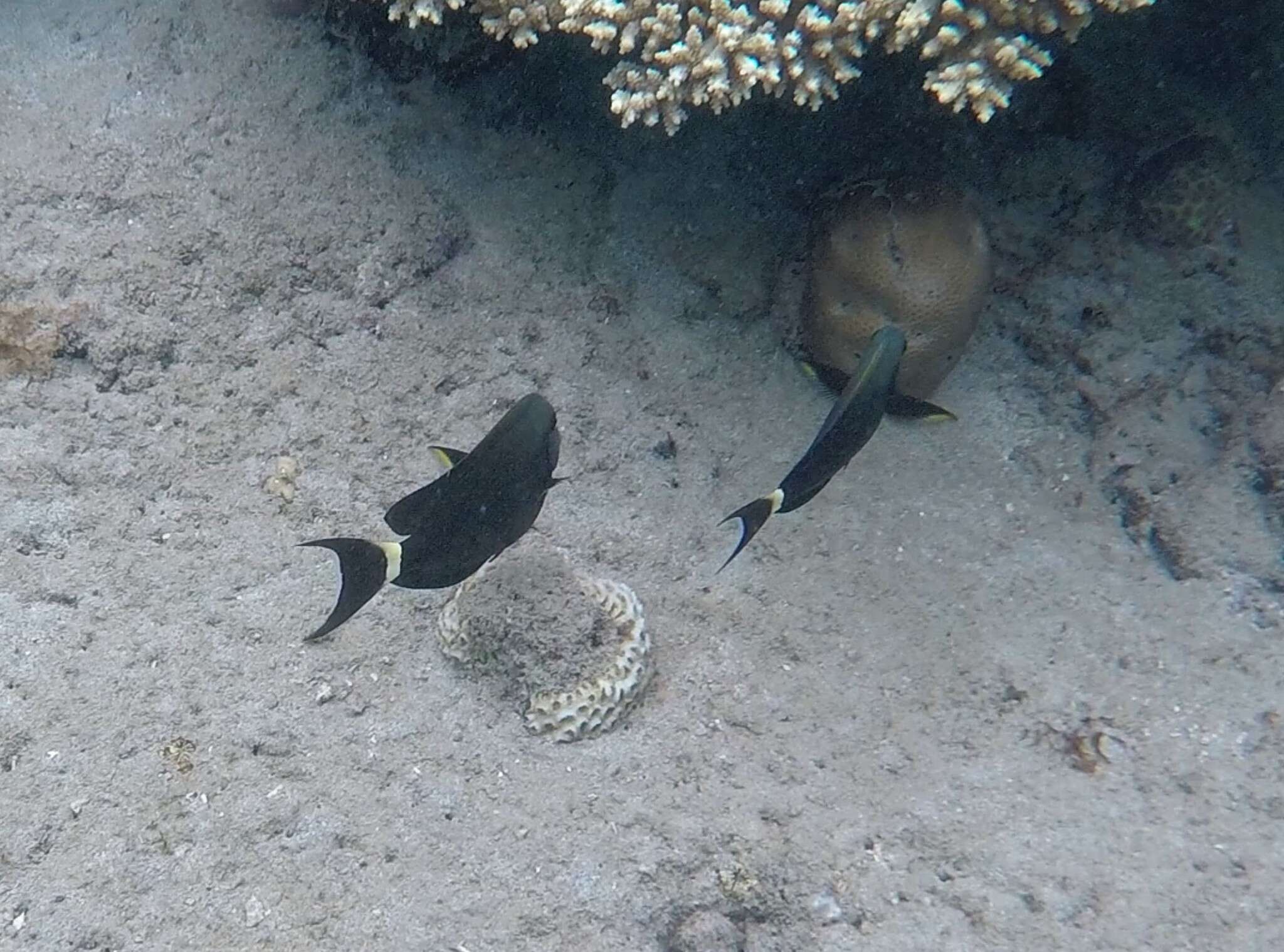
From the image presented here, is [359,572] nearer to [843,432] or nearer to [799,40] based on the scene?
[843,432]

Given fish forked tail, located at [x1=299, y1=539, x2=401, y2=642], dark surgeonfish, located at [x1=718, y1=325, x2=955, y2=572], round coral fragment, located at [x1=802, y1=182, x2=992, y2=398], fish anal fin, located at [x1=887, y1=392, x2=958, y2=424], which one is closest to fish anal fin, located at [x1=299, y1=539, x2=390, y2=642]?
fish forked tail, located at [x1=299, y1=539, x2=401, y2=642]

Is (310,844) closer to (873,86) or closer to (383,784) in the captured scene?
(383,784)

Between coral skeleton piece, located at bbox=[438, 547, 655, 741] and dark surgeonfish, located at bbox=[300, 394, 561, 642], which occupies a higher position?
dark surgeonfish, located at bbox=[300, 394, 561, 642]

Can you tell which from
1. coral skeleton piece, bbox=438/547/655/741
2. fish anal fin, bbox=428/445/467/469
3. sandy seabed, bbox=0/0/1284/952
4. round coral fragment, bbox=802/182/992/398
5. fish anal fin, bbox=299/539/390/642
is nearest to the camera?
fish anal fin, bbox=299/539/390/642

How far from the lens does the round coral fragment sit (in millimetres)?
3641

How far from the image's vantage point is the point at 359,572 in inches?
88.9

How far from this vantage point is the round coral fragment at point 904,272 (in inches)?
143

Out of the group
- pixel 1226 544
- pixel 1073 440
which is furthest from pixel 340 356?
pixel 1226 544

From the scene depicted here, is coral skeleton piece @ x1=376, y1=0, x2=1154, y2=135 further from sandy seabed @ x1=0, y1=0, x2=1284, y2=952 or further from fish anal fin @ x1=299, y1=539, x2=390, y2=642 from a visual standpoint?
fish anal fin @ x1=299, y1=539, x2=390, y2=642

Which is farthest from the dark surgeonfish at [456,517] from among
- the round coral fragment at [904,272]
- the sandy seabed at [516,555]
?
the round coral fragment at [904,272]

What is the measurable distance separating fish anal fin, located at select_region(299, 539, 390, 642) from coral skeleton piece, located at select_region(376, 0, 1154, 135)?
69.0 inches

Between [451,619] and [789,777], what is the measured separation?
128 centimetres

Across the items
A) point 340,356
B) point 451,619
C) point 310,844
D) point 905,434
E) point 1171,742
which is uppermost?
point 905,434

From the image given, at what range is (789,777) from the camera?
298cm
